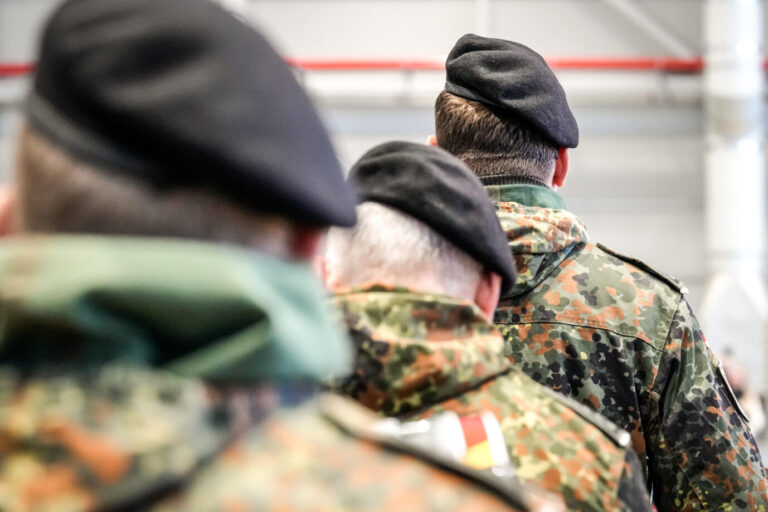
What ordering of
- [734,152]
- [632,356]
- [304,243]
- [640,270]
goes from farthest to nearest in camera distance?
[734,152] → [640,270] → [632,356] → [304,243]

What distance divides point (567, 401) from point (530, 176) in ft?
1.98

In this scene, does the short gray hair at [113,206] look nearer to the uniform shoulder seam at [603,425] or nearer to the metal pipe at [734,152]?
the uniform shoulder seam at [603,425]

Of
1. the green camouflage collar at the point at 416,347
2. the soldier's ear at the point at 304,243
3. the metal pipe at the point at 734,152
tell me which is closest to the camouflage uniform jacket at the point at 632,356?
the green camouflage collar at the point at 416,347

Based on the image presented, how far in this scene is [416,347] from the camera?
101 cm

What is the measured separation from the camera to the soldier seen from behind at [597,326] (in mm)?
1462

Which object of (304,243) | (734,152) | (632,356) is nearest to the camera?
(304,243)

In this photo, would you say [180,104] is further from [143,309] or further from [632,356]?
[632,356]

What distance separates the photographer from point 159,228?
583 millimetres

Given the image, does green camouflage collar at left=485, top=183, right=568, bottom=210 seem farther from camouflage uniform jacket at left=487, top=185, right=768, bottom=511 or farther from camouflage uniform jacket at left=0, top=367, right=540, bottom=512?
camouflage uniform jacket at left=0, top=367, right=540, bottom=512

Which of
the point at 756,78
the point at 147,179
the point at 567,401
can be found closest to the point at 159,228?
the point at 147,179

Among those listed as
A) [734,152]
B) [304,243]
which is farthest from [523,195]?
[734,152]

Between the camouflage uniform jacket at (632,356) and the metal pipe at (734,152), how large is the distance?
5.05 m

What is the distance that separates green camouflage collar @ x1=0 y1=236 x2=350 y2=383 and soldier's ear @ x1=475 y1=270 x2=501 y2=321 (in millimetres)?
606

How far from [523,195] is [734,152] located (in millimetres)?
5425
